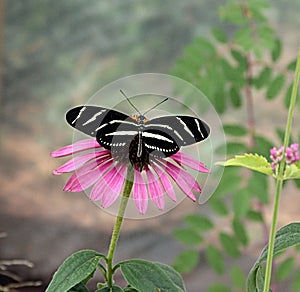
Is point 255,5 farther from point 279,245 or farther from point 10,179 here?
point 10,179

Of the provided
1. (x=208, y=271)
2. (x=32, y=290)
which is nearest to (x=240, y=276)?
(x=208, y=271)

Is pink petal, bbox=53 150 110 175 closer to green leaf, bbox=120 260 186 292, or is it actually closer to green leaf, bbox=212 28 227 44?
green leaf, bbox=120 260 186 292

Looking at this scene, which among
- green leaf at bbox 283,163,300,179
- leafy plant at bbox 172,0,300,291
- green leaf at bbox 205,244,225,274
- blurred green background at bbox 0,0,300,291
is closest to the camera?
green leaf at bbox 283,163,300,179

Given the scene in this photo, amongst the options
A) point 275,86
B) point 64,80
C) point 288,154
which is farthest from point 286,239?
point 64,80

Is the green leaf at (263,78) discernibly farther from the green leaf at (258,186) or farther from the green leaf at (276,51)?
the green leaf at (258,186)

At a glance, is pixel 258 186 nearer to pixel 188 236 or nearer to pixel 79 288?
pixel 188 236

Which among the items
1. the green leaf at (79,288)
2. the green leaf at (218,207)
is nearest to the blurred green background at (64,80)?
the green leaf at (218,207)

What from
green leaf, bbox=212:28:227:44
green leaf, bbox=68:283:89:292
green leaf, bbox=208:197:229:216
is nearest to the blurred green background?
green leaf, bbox=208:197:229:216
